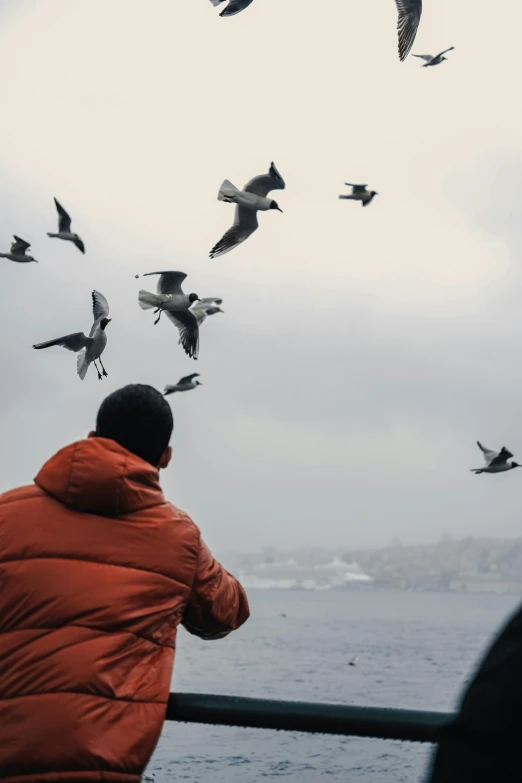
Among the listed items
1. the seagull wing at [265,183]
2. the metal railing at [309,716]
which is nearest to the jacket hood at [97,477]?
the metal railing at [309,716]

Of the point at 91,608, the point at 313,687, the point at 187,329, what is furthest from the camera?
the point at 313,687

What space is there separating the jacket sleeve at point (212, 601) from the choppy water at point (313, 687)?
146cm

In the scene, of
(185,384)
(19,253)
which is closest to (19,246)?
(19,253)

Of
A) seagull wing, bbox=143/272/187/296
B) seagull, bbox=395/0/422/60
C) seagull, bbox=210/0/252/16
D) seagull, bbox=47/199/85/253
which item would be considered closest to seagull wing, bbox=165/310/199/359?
seagull wing, bbox=143/272/187/296

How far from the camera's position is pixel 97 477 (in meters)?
2.70

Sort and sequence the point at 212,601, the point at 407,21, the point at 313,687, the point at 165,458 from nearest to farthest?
1. the point at 212,601
2. the point at 165,458
3. the point at 407,21
4. the point at 313,687

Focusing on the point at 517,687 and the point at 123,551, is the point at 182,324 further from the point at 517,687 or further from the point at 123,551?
the point at 517,687

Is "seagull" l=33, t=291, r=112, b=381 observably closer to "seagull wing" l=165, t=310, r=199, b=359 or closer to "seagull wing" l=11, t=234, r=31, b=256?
"seagull wing" l=165, t=310, r=199, b=359

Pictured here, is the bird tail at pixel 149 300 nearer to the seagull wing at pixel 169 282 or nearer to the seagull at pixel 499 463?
the seagull wing at pixel 169 282

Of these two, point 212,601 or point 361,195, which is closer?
point 212,601

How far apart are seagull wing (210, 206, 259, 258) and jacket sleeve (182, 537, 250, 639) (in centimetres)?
1014

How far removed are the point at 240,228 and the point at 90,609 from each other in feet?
35.2

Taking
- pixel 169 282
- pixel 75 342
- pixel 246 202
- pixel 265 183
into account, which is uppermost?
pixel 265 183

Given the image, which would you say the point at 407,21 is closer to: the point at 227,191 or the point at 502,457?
the point at 227,191
